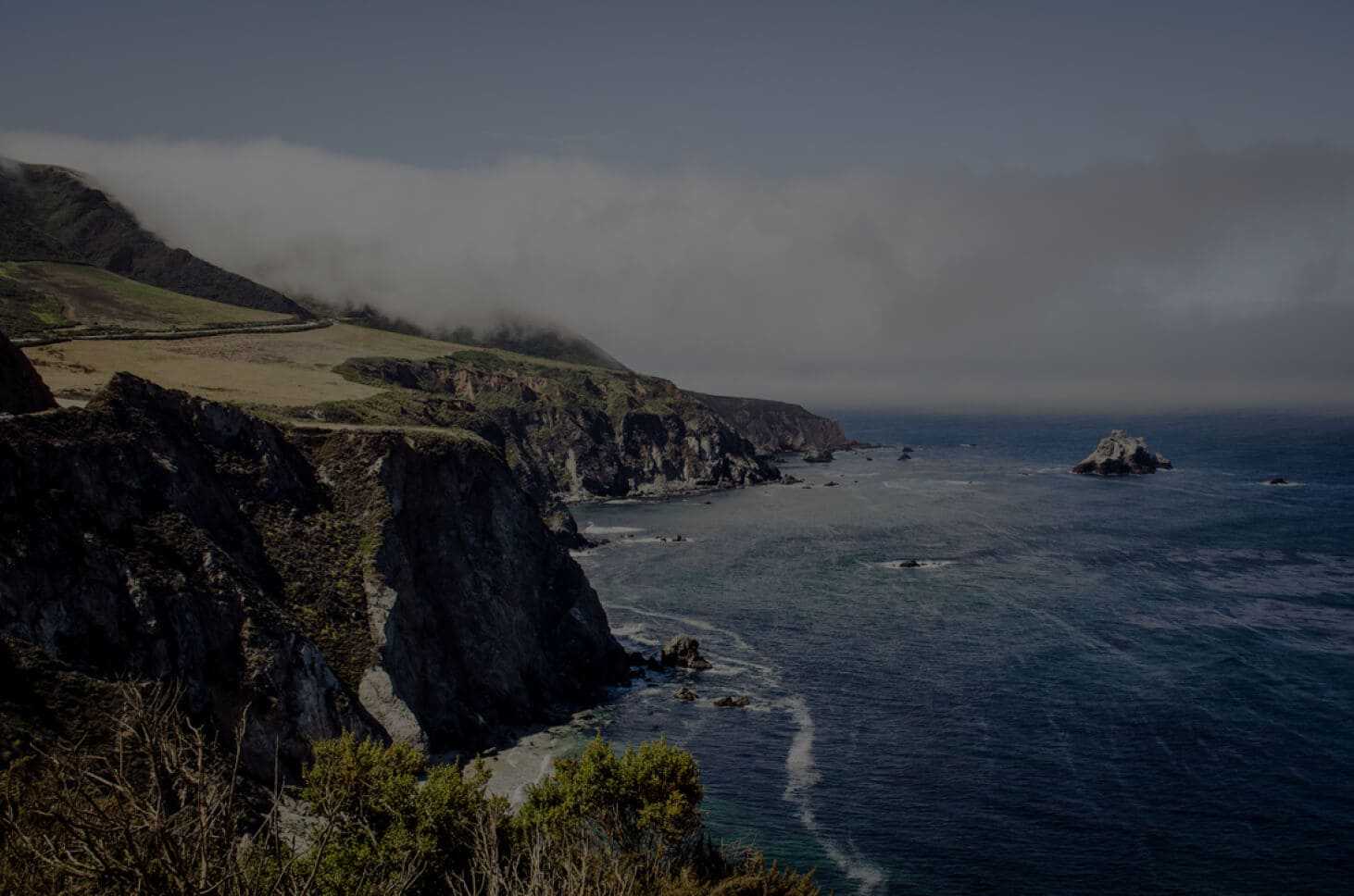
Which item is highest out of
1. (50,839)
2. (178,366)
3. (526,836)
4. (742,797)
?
(178,366)

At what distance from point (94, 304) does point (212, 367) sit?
5886 cm

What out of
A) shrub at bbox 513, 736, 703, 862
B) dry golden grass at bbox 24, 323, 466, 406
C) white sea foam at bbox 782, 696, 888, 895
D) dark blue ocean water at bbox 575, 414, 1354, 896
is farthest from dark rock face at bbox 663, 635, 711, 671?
→ dry golden grass at bbox 24, 323, 466, 406

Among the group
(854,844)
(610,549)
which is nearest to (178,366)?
(610,549)

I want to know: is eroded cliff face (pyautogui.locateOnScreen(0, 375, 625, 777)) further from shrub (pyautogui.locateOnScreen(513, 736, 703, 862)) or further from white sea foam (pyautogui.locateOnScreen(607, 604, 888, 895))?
shrub (pyautogui.locateOnScreen(513, 736, 703, 862))

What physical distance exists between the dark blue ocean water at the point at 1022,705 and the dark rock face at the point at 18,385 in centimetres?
4616

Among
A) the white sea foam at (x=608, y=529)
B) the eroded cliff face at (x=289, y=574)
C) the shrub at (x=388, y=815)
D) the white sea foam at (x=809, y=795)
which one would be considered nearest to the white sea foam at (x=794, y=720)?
the white sea foam at (x=809, y=795)

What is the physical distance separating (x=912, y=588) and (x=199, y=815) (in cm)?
10767

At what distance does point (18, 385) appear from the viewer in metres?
56.9

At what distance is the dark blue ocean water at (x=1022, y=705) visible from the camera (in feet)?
173

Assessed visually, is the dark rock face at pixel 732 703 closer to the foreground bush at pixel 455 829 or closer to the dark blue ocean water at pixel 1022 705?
the dark blue ocean water at pixel 1022 705

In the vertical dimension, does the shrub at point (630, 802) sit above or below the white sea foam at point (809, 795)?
above

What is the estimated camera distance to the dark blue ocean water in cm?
5278

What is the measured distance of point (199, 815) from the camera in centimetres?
1540

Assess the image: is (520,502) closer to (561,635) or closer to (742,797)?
(561,635)
